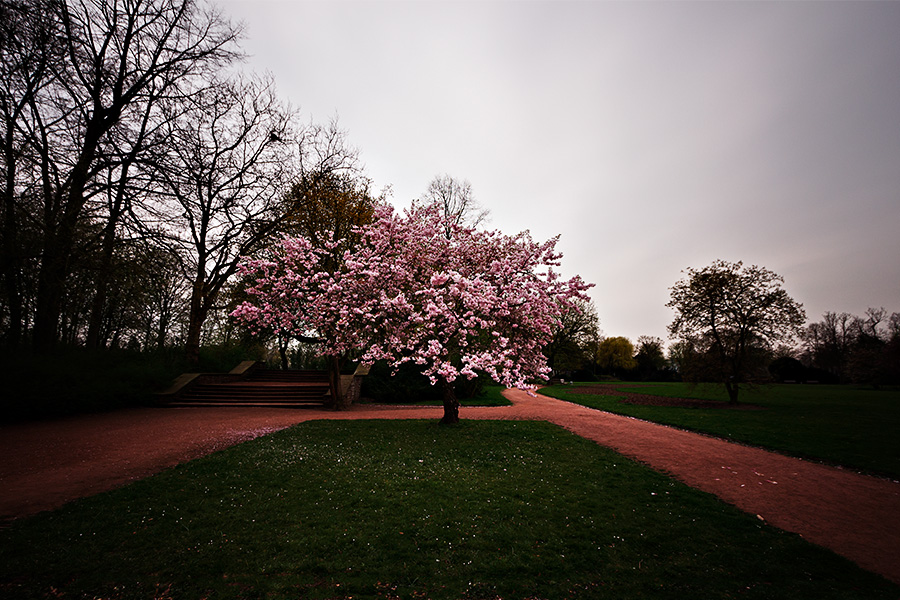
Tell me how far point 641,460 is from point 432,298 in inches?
260

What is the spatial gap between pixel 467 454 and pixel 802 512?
6.10m

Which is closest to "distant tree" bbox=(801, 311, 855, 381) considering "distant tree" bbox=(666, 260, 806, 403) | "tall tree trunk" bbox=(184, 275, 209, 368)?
"distant tree" bbox=(666, 260, 806, 403)

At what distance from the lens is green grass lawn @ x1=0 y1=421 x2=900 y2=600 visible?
3.66 m

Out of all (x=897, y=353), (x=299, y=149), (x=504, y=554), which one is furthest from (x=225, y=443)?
(x=897, y=353)

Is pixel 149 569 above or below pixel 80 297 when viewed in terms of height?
below

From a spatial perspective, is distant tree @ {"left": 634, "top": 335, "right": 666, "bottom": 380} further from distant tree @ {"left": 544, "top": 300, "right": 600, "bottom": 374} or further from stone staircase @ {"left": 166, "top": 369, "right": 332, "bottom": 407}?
stone staircase @ {"left": 166, "top": 369, "right": 332, "bottom": 407}

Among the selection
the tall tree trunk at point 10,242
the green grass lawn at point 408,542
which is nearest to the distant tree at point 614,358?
the green grass lawn at point 408,542

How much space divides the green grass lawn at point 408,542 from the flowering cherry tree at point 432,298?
3.21m

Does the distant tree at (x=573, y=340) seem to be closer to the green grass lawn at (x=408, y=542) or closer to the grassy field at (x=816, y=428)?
the grassy field at (x=816, y=428)

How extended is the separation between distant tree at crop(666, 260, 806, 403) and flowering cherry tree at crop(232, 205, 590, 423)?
52.5ft

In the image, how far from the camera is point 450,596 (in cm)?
350

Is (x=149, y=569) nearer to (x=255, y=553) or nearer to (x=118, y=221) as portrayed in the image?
(x=255, y=553)

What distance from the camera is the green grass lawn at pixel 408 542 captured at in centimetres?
366

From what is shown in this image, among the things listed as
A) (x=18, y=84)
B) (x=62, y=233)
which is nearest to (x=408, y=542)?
(x=62, y=233)
